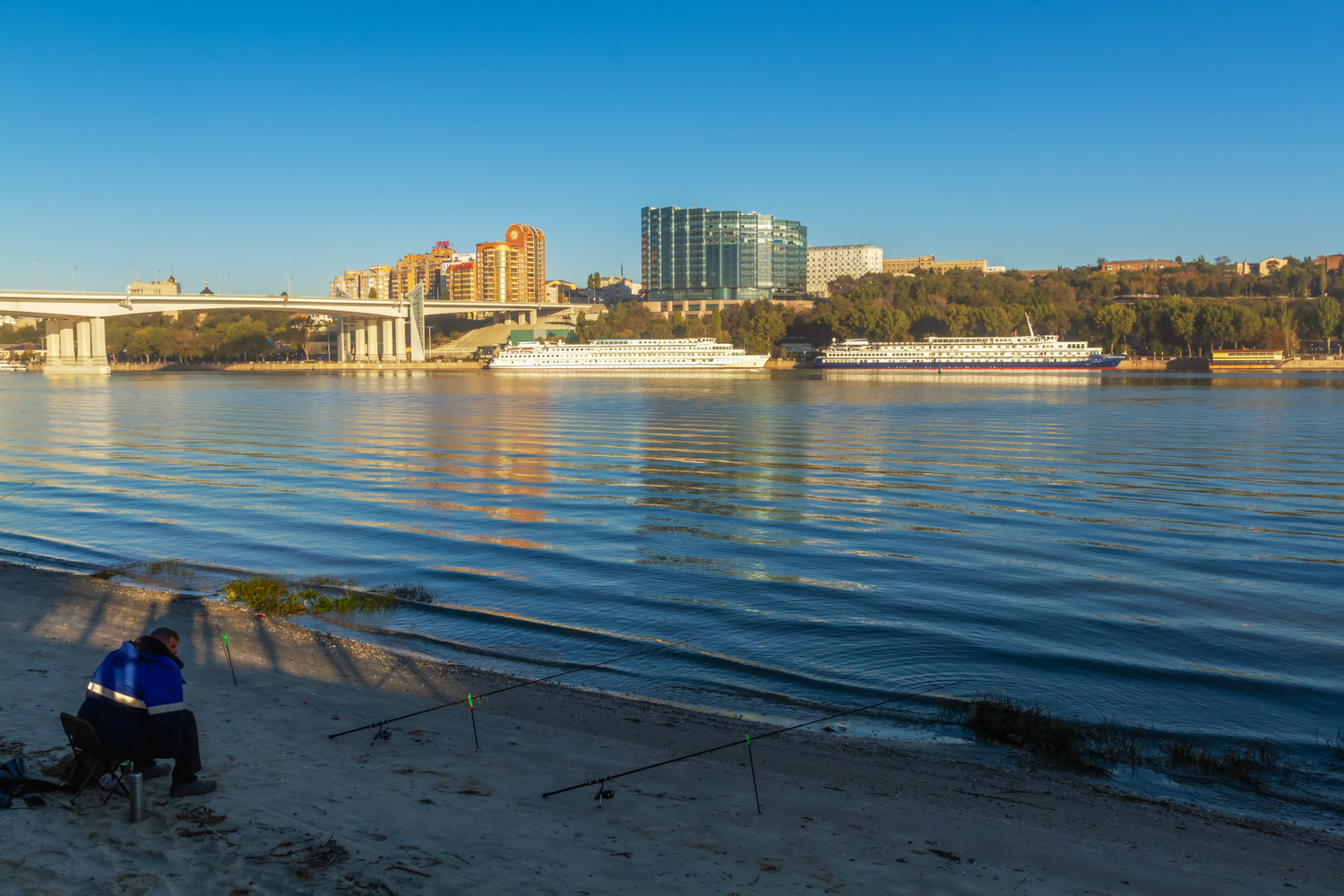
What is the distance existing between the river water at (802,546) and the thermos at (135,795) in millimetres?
4199

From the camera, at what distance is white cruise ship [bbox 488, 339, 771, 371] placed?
390 ft

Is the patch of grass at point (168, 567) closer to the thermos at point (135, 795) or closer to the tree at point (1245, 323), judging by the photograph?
the thermos at point (135, 795)

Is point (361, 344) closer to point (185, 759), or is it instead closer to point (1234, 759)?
point (185, 759)

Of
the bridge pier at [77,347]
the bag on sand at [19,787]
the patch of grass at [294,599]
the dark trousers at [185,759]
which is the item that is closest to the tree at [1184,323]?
the patch of grass at [294,599]

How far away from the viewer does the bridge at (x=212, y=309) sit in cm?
10425

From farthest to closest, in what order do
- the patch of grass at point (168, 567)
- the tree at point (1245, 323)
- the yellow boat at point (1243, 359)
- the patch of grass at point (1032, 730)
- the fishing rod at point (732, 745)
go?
the tree at point (1245, 323) → the yellow boat at point (1243, 359) → the patch of grass at point (168, 567) → the patch of grass at point (1032, 730) → the fishing rod at point (732, 745)

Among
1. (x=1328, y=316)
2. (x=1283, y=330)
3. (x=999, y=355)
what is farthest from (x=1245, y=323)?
(x=999, y=355)

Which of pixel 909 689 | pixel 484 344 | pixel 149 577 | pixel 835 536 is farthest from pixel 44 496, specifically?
pixel 484 344

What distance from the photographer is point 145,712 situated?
5332 millimetres

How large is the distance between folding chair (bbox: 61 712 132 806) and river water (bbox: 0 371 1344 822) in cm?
411

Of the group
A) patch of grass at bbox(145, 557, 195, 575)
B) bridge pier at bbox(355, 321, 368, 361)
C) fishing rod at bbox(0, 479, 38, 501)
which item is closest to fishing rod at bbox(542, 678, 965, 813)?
patch of grass at bbox(145, 557, 195, 575)

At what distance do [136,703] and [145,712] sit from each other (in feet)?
0.28

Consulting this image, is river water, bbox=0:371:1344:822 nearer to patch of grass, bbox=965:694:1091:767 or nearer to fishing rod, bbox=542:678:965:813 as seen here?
fishing rod, bbox=542:678:965:813

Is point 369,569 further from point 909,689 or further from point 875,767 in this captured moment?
point 875,767
